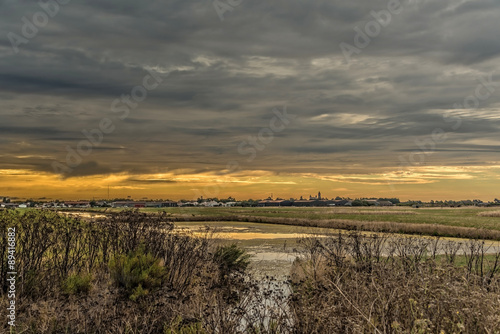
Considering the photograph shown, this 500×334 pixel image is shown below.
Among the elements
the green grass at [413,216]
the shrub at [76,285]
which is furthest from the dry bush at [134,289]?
the green grass at [413,216]

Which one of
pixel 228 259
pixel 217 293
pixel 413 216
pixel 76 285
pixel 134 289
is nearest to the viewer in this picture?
pixel 134 289

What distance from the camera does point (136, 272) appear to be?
1065 centimetres

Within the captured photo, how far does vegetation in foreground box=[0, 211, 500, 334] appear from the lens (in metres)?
6.93

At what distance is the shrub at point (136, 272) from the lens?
10594 millimetres

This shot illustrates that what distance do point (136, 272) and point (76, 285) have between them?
1446 mm

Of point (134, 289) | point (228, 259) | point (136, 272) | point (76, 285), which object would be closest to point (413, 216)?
point (228, 259)

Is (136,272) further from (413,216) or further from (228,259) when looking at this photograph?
(413,216)

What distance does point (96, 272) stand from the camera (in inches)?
476

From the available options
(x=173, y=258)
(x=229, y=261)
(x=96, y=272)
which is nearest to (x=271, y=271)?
(x=229, y=261)

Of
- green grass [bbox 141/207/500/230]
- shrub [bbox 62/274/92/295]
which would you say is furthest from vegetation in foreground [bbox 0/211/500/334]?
green grass [bbox 141/207/500/230]

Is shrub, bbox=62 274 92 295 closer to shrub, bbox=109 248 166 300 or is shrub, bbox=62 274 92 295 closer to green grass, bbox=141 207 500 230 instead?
shrub, bbox=109 248 166 300

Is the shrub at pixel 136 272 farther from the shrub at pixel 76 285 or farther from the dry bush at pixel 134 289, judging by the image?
the shrub at pixel 76 285

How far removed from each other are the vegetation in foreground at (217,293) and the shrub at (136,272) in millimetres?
25

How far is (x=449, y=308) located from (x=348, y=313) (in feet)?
5.38
